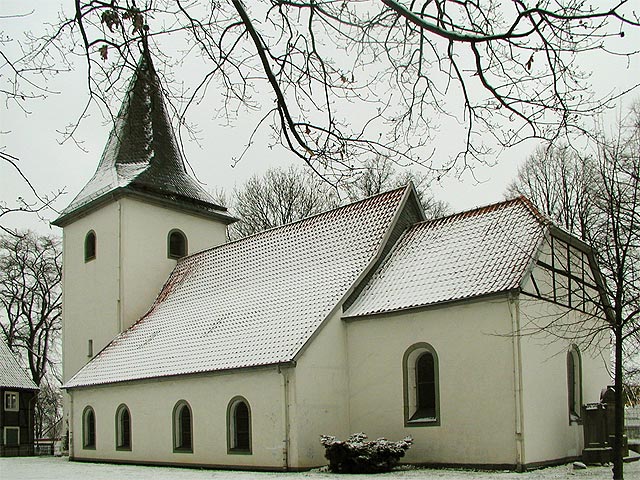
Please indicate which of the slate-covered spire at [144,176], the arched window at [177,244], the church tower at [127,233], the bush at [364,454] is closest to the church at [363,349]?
the church tower at [127,233]

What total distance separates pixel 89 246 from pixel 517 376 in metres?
18.9

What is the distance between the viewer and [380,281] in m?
21.2

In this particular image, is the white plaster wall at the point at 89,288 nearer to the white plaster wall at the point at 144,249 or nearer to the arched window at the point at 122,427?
the white plaster wall at the point at 144,249

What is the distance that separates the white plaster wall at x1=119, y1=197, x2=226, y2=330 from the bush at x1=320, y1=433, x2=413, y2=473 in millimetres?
12573

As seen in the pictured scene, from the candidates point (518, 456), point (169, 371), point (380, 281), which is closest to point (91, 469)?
point (169, 371)

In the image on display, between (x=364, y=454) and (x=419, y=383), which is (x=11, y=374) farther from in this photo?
(x=364, y=454)

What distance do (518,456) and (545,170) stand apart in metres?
19.1

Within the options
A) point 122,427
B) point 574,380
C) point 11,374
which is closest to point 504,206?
point 574,380

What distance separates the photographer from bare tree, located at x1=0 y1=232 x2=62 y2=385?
40531 millimetres

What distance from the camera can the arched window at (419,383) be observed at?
62.1 ft

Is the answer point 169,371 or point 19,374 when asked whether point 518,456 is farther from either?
point 19,374

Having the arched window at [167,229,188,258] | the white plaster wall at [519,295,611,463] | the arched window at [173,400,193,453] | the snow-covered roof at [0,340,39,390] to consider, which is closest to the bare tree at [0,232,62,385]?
the snow-covered roof at [0,340,39,390]

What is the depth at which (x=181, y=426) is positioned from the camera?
73.7 ft

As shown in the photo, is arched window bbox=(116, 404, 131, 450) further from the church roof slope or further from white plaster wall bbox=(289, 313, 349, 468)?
white plaster wall bbox=(289, 313, 349, 468)
